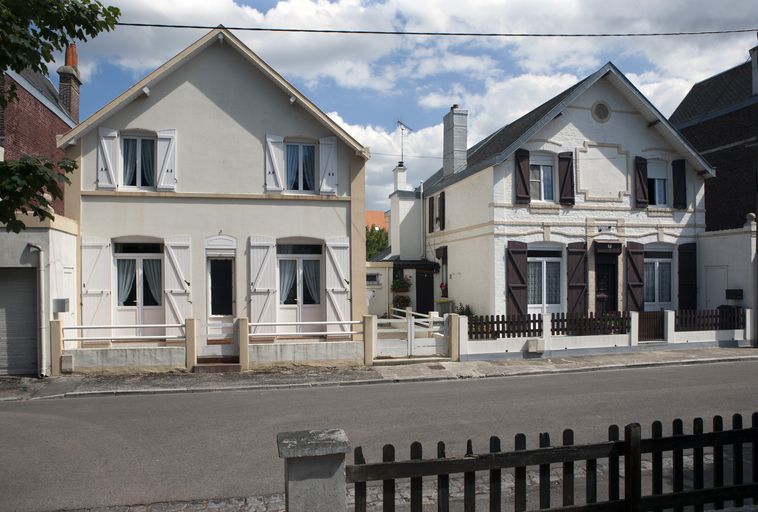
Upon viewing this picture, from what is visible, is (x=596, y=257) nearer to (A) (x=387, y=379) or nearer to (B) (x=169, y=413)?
(A) (x=387, y=379)

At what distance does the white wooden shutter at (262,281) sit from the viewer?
1534cm

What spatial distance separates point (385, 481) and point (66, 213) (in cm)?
1345

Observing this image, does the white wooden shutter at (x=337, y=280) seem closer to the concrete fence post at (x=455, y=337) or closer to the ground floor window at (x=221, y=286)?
the ground floor window at (x=221, y=286)

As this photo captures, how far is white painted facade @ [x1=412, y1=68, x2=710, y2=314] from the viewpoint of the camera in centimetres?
1858

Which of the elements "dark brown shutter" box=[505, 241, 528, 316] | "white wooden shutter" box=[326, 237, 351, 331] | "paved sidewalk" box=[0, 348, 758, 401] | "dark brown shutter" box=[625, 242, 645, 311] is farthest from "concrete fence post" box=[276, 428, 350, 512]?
"dark brown shutter" box=[625, 242, 645, 311]

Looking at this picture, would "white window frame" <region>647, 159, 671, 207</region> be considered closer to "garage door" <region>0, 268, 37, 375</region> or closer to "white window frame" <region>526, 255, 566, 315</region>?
"white window frame" <region>526, 255, 566, 315</region>

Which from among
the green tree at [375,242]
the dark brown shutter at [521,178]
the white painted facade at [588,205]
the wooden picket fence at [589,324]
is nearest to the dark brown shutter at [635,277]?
the white painted facade at [588,205]

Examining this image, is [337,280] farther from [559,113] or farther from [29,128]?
[29,128]

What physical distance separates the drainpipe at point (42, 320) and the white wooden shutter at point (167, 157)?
3473 millimetres

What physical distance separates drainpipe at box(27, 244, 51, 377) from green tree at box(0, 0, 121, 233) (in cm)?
763

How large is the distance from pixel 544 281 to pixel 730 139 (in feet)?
39.4

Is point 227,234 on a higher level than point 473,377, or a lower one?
higher

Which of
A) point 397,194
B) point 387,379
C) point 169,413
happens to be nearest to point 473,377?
point 387,379

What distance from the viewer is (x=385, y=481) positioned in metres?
4.07
